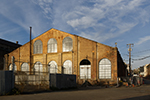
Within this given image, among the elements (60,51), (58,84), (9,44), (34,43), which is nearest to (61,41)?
(60,51)

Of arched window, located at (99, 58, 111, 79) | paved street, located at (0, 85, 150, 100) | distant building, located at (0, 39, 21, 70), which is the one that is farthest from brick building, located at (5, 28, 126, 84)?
paved street, located at (0, 85, 150, 100)

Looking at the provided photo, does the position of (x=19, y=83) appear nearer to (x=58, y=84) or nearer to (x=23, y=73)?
(x=23, y=73)

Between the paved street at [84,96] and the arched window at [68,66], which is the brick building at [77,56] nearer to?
the arched window at [68,66]

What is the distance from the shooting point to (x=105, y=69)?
32.1 meters

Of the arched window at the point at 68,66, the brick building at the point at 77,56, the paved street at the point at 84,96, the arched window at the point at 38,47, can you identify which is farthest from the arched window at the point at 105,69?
the paved street at the point at 84,96

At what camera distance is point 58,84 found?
20.1 m

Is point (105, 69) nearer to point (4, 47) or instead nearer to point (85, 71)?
point (85, 71)

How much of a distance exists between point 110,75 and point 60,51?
12102 mm

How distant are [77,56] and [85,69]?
3.24 meters

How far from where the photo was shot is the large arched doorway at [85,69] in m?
33.0

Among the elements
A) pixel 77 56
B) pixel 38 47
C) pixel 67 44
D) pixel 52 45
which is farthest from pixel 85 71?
pixel 38 47

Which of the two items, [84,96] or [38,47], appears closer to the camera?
[84,96]

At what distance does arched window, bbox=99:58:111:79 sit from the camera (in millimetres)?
31812

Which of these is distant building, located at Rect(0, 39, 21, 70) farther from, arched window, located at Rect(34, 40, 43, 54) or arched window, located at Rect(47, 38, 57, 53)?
arched window, located at Rect(47, 38, 57, 53)
